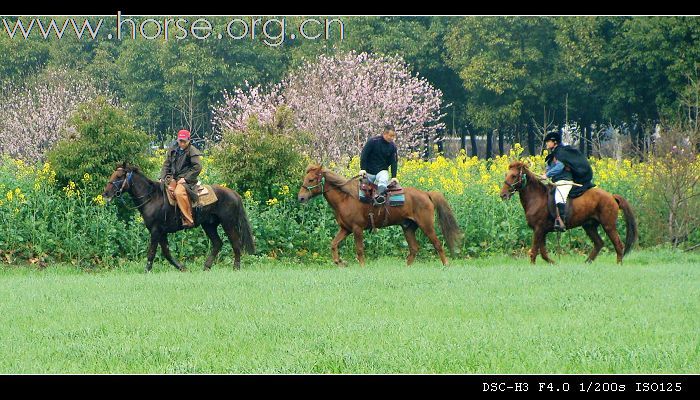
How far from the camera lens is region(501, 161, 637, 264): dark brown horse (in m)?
19.1

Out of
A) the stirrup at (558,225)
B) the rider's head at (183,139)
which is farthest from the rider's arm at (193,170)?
the stirrup at (558,225)

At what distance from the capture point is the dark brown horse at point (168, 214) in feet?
61.2

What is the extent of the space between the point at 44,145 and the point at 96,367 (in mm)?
40244

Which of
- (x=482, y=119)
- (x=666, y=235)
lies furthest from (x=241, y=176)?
(x=482, y=119)

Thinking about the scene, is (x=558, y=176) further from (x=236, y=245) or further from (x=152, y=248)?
(x=152, y=248)

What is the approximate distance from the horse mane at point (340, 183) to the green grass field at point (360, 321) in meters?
1.62

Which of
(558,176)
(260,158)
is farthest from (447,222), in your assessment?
(260,158)

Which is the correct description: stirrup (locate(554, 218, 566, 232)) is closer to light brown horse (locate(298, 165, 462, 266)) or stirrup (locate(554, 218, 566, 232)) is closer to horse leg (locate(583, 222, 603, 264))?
horse leg (locate(583, 222, 603, 264))

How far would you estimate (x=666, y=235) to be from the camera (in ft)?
75.7

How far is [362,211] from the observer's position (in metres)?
19.5

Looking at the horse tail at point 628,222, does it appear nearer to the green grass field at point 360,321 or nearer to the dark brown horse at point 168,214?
the green grass field at point 360,321

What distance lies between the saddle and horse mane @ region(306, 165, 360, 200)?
156 millimetres

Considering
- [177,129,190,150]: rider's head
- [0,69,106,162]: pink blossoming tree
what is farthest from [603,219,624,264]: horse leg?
[0,69,106,162]: pink blossoming tree

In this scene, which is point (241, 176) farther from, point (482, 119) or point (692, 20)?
point (482, 119)
